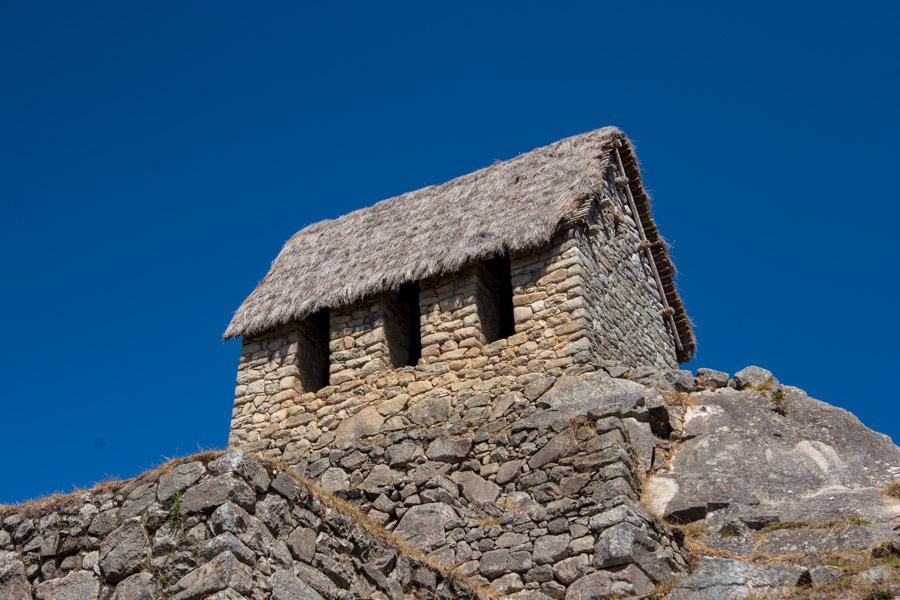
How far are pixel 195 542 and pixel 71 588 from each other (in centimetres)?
106

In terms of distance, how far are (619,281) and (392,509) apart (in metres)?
5.67

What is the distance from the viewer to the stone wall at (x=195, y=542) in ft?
25.2

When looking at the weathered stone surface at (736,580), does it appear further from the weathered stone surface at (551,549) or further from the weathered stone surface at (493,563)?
the weathered stone surface at (493,563)

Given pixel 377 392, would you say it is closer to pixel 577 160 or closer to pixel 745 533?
pixel 577 160

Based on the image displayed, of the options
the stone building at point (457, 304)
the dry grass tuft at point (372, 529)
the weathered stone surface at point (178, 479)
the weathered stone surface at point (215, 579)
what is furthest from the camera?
the stone building at point (457, 304)

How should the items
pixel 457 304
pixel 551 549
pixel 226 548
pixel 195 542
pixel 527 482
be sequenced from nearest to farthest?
1. pixel 226 548
2. pixel 195 542
3. pixel 551 549
4. pixel 527 482
5. pixel 457 304

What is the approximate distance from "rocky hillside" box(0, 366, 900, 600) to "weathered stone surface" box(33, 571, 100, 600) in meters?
0.01

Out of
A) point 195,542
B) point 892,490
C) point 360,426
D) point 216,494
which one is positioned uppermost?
point 360,426

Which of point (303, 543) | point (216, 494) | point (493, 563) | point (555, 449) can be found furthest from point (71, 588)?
point (555, 449)

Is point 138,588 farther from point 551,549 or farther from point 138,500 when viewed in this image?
point 551,549

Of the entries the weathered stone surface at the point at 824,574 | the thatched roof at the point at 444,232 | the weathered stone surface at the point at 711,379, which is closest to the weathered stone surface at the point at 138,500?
the weathered stone surface at the point at 824,574

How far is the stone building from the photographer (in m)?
→ 14.0

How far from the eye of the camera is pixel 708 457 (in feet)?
41.0

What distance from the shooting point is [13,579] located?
327 inches
